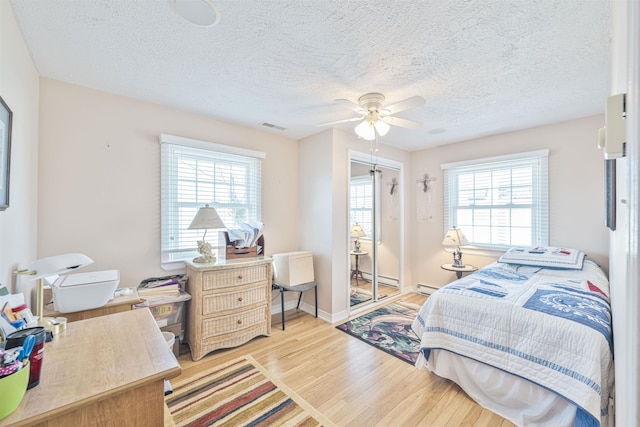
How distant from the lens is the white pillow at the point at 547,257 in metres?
2.80

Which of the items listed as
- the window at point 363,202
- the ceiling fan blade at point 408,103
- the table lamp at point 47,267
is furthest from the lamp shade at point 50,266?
the window at point 363,202

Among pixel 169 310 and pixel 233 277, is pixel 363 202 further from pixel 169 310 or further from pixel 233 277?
pixel 169 310

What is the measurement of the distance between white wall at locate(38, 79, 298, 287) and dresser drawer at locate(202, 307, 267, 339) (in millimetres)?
762

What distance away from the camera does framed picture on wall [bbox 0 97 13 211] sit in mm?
1364

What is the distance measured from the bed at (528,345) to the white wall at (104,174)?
9.13ft

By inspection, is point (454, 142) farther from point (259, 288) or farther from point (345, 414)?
point (345, 414)

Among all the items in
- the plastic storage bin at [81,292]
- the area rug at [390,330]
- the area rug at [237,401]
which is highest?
the plastic storage bin at [81,292]

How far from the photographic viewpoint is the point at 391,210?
4602mm

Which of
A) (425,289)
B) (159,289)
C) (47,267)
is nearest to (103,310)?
(47,267)

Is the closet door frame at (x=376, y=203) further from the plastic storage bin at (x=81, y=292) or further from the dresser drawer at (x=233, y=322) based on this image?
the plastic storage bin at (x=81, y=292)

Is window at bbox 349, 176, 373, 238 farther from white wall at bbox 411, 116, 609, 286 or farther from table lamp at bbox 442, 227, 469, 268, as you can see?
white wall at bbox 411, 116, 609, 286

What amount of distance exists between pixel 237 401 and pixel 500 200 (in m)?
3.94

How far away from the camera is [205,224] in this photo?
2.69m

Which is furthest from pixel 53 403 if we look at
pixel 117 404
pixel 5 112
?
pixel 5 112
